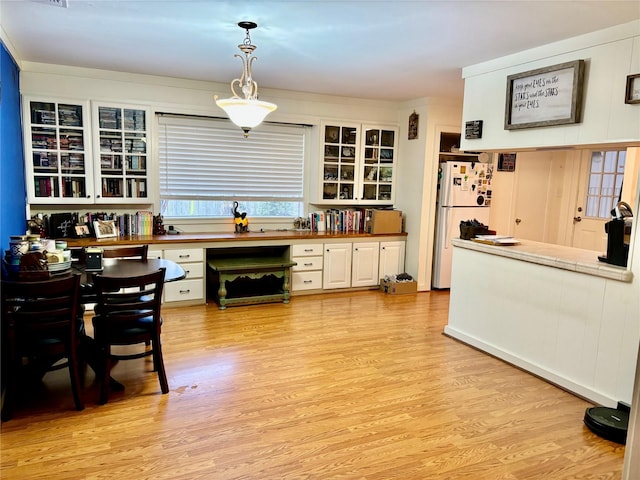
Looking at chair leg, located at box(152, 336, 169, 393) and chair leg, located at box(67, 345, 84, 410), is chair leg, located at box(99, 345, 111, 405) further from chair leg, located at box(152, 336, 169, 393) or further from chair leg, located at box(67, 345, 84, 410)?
→ chair leg, located at box(152, 336, 169, 393)

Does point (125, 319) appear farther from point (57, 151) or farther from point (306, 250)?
point (306, 250)

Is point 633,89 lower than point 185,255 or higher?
higher

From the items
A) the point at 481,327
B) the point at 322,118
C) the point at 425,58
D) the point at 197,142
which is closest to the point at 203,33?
the point at 425,58

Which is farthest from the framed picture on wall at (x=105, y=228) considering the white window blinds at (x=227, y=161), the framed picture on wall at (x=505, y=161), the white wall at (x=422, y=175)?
the framed picture on wall at (x=505, y=161)

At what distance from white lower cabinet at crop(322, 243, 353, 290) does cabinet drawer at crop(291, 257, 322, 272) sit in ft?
0.31

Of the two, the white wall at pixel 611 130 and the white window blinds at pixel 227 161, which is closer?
the white wall at pixel 611 130

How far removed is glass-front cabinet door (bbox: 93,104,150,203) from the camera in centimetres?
463

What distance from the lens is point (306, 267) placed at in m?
5.43

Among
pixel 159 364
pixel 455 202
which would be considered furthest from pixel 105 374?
pixel 455 202

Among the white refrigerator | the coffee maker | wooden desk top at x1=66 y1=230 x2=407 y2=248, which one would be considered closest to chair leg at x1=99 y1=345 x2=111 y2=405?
wooden desk top at x1=66 y1=230 x2=407 y2=248

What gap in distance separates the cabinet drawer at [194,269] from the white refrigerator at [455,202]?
10.00ft

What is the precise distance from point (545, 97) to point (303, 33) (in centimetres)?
184

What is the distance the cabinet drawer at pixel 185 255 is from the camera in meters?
4.67

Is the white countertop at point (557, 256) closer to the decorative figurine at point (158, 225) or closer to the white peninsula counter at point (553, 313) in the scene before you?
the white peninsula counter at point (553, 313)
